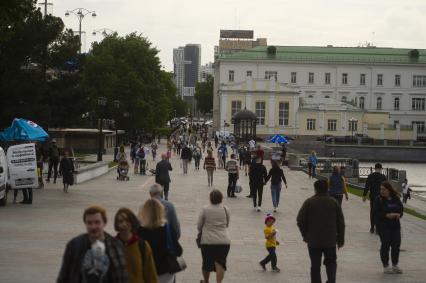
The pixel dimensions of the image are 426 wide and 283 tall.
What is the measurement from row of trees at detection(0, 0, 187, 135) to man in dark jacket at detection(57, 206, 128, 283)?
17.0 meters

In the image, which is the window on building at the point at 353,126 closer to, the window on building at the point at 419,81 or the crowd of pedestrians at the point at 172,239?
the window on building at the point at 419,81

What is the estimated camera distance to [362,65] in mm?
119562

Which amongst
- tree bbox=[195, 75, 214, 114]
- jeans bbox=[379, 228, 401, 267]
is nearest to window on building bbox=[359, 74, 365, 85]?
tree bbox=[195, 75, 214, 114]

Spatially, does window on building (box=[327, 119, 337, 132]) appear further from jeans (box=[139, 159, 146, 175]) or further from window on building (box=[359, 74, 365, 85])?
jeans (box=[139, 159, 146, 175])

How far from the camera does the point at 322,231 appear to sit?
10.7 metres

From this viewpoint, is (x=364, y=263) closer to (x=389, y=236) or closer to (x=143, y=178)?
(x=389, y=236)

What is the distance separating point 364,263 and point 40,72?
99.5 ft

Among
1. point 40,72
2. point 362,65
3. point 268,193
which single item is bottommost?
point 268,193

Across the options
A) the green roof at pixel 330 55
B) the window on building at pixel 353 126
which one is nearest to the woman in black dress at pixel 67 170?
the window on building at pixel 353 126

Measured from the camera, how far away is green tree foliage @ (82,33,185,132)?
2864 inches

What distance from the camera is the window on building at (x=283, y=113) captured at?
103 meters

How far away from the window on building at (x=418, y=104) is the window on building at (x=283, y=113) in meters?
27.2

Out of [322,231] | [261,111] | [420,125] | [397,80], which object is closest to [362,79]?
[397,80]

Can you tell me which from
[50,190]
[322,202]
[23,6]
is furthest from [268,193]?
[322,202]
